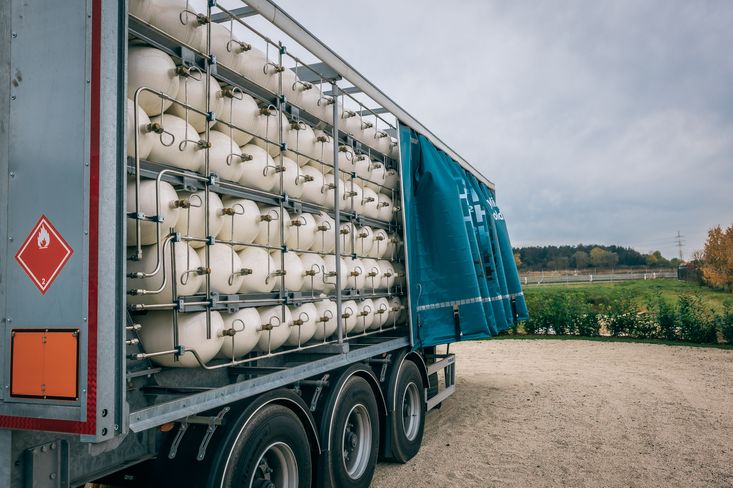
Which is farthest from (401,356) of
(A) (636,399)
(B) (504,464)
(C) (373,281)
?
(A) (636,399)

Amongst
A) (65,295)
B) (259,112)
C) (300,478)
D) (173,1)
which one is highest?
(173,1)

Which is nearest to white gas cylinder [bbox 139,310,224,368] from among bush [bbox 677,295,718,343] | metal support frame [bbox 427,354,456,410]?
metal support frame [bbox 427,354,456,410]

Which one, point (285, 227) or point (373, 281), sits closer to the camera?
point (285, 227)

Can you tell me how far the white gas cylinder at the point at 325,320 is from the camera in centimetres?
459

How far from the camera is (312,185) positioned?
4598 mm

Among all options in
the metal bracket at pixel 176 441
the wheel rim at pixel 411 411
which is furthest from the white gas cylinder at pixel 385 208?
the metal bracket at pixel 176 441

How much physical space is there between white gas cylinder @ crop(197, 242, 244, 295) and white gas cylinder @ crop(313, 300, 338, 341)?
111cm

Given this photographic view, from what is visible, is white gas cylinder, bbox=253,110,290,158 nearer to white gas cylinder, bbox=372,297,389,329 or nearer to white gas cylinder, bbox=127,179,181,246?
white gas cylinder, bbox=127,179,181,246

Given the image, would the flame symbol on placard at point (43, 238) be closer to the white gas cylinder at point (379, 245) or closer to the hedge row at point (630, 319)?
the white gas cylinder at point (379, 245)

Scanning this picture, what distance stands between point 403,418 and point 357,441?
3.55ft

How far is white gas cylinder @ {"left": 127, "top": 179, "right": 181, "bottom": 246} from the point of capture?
293 centimetres

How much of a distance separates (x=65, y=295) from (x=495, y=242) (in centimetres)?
700

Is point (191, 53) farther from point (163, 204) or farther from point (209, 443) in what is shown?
point (209, 443)

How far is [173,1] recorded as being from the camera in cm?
321
